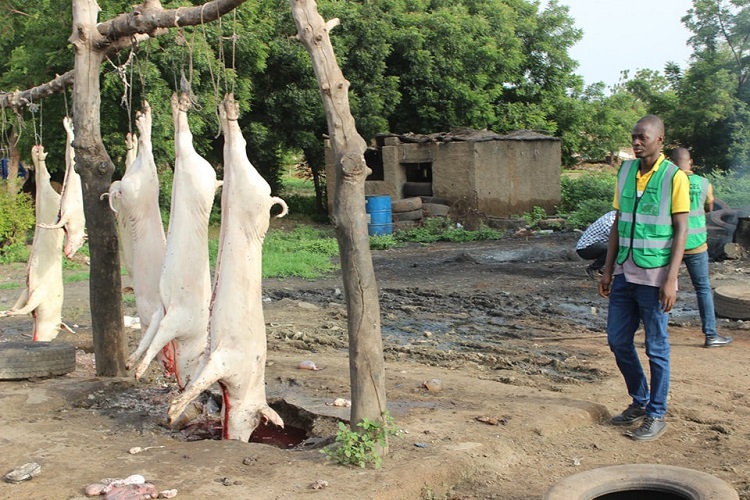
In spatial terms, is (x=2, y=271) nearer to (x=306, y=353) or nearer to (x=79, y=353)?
(x=79, y=353)

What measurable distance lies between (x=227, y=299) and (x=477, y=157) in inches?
615

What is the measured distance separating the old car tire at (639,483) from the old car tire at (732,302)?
17.6 ft

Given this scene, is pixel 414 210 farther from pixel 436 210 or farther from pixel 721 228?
pixel 721 228

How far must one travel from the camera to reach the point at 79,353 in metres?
8.01

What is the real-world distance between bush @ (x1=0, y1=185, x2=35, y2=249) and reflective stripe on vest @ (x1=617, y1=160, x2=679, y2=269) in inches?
540

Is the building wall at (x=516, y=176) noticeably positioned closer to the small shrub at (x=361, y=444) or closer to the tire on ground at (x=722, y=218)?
the tire on ground at (x=722, y=218)

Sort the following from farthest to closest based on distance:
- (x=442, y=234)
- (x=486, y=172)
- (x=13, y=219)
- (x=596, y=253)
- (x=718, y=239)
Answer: (x=486, y=172)
(x=442, y=234)
(x=13, y=219)
(x=718, y=239)
(x=596, y=253)

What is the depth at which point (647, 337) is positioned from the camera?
191 inches

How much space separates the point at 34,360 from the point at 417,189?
1564 cm

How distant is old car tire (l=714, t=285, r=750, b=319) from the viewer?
8500mm

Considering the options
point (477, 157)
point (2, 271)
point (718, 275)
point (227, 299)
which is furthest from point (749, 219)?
point (2, 271)

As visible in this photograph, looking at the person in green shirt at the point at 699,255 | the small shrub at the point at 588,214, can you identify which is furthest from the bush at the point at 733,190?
the person in green shirt at the point at 699,255

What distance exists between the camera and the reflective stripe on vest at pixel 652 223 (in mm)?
4758

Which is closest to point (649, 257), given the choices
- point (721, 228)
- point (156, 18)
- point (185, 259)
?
point (185, 259)
